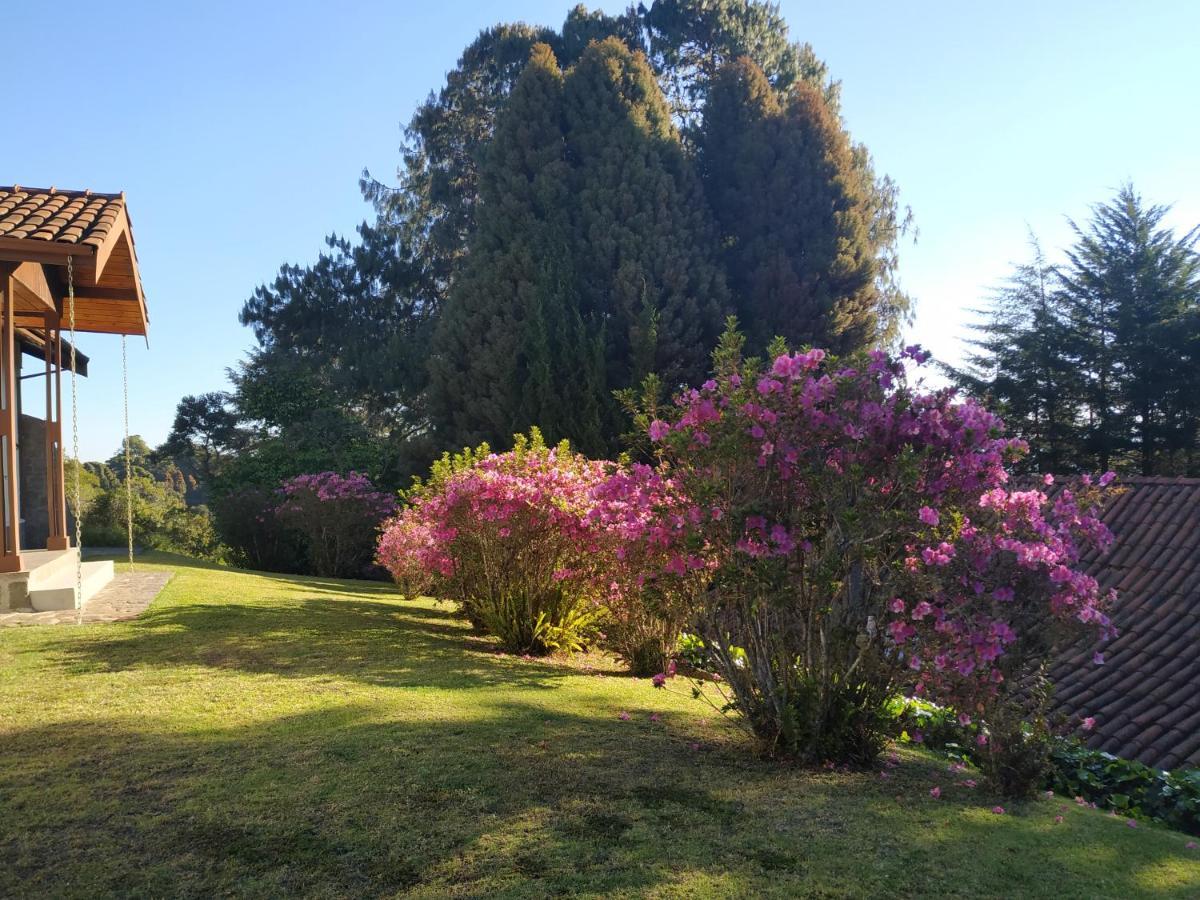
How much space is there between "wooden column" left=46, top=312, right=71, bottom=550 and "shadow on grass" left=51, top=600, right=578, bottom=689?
3.02m

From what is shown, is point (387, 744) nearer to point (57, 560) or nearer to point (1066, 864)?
point (1066, 864)

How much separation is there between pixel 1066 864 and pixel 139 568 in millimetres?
13239

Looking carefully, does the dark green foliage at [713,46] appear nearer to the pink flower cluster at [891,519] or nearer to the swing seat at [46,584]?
the swing seat at [46,584]

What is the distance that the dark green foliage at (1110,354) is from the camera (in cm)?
2205

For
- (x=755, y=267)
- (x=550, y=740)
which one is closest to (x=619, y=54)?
(x=755, y=267)

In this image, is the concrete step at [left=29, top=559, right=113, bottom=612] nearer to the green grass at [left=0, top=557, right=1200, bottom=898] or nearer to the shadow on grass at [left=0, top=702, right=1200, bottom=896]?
the green grass at [left=0, top=557, right=1200, bottom=898]

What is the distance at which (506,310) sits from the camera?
21.5 m

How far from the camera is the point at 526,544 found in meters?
8.42

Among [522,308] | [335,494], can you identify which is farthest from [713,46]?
[335,494]

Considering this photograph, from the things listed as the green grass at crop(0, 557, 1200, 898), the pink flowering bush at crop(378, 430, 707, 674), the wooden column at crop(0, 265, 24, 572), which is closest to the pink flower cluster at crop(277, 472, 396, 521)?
the wooden column at crop(0, 265, 24, 572)

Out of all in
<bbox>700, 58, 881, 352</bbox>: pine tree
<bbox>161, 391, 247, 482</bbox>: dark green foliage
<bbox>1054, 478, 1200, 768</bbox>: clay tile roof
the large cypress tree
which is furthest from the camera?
<bbox>161, 391, 247, 482</bbox>: dark green foliage

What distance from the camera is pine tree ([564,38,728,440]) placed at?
20797 millimetres

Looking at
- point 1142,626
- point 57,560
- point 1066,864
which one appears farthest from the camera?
point 1142,626

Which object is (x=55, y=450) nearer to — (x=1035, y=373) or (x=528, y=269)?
(x=528, y=269)
